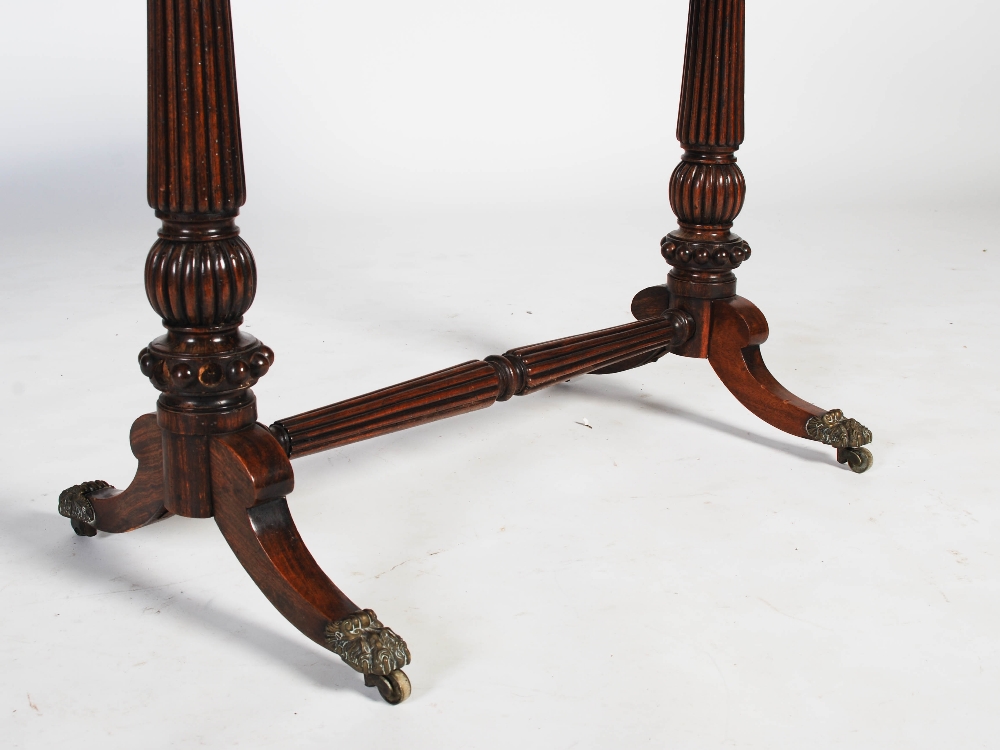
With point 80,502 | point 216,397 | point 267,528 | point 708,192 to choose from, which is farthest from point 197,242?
point 708,192

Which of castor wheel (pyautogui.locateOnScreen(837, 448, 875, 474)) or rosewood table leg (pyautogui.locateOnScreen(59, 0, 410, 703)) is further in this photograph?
castor wheel (pyautogui.locateOnScreen(837, 448, 875, 474))

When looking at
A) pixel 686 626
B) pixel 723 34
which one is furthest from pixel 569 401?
pixel 686 626

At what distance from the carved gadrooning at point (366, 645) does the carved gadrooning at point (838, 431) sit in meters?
0.89

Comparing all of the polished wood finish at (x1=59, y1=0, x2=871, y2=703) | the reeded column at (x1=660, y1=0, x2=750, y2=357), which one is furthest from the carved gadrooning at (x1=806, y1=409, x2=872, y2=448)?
the polished wood finish at (x1=59, y1=0, x2=871, y2=703)

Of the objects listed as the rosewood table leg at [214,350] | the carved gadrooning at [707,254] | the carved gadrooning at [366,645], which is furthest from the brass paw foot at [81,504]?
the carved gadrooning at [707,254]

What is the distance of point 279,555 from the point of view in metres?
1.33

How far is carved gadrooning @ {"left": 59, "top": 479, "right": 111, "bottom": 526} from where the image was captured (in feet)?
5.18

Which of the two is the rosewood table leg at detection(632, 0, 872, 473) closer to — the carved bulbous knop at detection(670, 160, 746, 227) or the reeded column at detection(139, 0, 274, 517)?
the carved bulbous knop at detection(670, 160, 746, 227)

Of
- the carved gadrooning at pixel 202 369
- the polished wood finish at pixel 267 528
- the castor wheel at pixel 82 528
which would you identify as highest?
the carved gadrooning at pixel 202 369

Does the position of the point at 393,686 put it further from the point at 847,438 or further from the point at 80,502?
the point at 847,438

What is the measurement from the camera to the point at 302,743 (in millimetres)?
1174

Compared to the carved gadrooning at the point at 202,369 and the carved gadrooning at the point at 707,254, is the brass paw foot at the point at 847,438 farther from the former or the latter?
the carved gadrooning at the point at 202,369

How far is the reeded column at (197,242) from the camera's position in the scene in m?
1.27

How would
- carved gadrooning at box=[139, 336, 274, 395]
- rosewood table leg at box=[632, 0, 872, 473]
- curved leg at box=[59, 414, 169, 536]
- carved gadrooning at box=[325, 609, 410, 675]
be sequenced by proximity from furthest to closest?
rosewood table leg at box=[632, 0, 872, 473] < curved leg at box=[59, 414, 169, 536] < carved gadrooning at box=[139, 336, 274, 395] < carved gadrooning at box=[325, 609, 410, 675]
